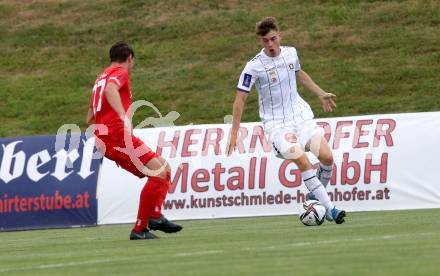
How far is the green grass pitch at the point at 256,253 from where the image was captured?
802 cm

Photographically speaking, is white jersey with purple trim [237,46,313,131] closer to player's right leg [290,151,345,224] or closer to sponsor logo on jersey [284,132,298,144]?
sponsor logo on jersey [284,132,298,144]

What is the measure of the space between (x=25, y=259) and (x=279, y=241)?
221 cm

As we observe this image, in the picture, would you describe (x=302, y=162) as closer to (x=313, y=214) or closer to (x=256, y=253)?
(x=313, y=214)

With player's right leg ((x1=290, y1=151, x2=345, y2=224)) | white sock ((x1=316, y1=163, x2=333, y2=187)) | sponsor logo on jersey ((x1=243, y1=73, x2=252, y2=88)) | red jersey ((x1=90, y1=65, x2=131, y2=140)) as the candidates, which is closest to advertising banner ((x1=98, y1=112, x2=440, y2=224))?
white sock ((x1=316, y1=163, x2=333, y2=187))

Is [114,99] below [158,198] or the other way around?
the other way around

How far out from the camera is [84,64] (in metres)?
39.0

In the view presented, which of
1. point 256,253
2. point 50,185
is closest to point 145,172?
point 256,253

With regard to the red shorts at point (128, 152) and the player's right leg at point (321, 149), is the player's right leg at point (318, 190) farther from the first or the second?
the red shorts at point (128, 152)

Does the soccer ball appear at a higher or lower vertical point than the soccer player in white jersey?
lower

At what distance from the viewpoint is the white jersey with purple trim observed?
1359 cm

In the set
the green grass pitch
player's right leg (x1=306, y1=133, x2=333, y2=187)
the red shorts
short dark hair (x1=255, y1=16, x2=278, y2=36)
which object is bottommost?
the green grass pitch

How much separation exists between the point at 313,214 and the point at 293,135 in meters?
0.97

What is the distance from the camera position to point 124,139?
40.4ft

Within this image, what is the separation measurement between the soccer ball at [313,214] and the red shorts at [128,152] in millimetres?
1937
